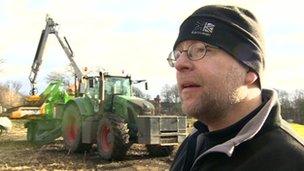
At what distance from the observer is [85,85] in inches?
623

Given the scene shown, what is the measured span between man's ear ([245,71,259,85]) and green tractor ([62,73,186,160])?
10628mm

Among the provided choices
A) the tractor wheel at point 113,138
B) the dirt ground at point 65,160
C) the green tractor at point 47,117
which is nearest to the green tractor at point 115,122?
the tractor wheel at point 113,138

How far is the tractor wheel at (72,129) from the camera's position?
1547 centimetres

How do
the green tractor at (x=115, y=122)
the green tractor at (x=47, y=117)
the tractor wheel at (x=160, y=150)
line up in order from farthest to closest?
1. the green tractor at (x=47, y=117)
2. the tractor wheel at (x=160, y=150)
3. the green tractor at (x=115, y=122)

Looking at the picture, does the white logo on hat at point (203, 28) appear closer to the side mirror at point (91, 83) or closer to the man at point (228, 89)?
the man at point (228, 89)

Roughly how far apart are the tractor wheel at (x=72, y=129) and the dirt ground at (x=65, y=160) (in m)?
0.23

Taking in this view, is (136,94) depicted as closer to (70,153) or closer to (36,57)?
(70,153)

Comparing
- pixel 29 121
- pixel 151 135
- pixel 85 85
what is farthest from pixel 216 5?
pixel 29 121

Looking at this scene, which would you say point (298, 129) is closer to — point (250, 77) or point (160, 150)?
point (160, 150)

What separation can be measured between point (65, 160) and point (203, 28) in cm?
1209

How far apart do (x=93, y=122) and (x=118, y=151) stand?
6.62 feet

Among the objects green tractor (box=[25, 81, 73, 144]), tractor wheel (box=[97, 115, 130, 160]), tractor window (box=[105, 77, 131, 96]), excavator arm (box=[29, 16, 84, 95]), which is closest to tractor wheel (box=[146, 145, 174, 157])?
tractor wheel (box=[97, 115, 130, 160])

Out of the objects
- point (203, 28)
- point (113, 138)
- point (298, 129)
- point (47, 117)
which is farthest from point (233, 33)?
point (298, 129)

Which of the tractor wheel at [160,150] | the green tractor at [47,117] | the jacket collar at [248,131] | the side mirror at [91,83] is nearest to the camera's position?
the jacket collar at [248,131]
